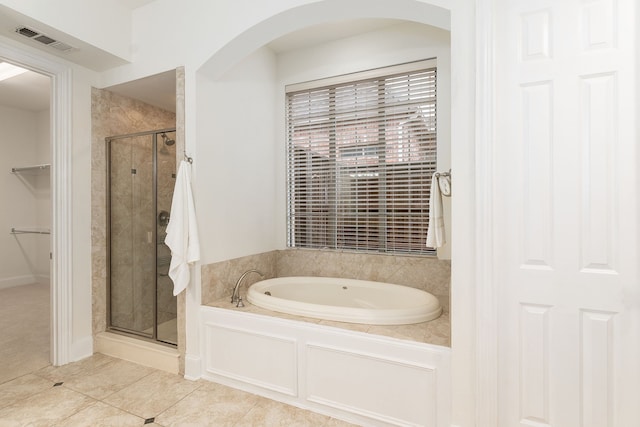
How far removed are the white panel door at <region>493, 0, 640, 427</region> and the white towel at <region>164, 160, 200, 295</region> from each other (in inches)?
76.3

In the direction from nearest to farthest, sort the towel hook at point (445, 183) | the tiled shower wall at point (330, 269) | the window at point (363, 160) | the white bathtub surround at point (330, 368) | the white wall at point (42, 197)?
the white bathtub surround at point (330, 368) < the towel hook at point (445, 183) < the tiled shower wall at point (330, 269) < the window at point (363, 160) < the white wall at point (42, 197)

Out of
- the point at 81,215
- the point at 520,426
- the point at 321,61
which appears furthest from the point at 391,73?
the point at 81,215

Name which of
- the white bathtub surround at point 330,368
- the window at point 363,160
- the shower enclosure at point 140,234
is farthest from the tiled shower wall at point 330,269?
the shower enclosure at point 140,234

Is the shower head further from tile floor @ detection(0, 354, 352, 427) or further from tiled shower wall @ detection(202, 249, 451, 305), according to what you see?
tile floor @ detection(0, 354, 352, 427)

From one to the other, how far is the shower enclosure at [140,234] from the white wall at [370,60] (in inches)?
43.4

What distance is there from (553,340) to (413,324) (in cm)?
73

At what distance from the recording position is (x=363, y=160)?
3154 mm

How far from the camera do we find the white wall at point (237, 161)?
102 inches

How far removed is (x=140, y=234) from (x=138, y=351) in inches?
39.5

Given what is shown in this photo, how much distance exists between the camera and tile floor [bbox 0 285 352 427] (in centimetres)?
203

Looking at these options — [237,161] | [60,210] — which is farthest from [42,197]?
[237,161]

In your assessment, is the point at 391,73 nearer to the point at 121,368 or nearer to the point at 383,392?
the point at 383,392

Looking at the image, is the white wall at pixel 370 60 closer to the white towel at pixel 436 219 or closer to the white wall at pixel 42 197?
the white towel at pixel 436 219

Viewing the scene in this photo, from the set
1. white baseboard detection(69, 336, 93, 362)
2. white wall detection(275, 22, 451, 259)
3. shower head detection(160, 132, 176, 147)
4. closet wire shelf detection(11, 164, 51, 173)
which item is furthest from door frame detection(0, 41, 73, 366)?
closet wire shelf detection(11, 164, 51, 173)
